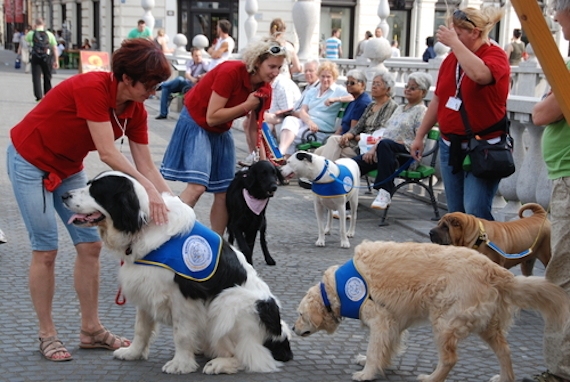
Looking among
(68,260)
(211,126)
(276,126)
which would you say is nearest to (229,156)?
(211,126)

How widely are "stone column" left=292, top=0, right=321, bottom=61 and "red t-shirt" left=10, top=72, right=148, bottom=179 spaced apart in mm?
11840

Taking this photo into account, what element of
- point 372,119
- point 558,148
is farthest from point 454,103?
point 372,119

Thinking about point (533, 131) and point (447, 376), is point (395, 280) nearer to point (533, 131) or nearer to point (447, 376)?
point (447, 376)

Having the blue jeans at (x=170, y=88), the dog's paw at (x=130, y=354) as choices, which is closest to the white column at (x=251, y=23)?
the blue jeans at (x=170, y=88)

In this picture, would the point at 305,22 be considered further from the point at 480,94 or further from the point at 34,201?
the point at 34,201

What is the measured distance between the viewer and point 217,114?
5.80 m

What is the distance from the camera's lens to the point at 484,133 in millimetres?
5418

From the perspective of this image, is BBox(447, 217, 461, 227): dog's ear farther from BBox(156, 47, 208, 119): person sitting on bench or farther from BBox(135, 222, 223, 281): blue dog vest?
BBox(156, 47, 208, 119): person sitting on bench

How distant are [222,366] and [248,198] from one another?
252cm

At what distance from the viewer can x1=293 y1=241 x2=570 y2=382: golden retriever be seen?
380 cm

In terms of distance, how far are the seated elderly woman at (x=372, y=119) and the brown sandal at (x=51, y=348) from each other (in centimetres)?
587

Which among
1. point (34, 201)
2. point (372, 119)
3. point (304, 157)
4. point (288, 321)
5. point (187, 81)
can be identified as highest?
point (187, 81)

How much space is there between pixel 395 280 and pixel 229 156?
103 inches

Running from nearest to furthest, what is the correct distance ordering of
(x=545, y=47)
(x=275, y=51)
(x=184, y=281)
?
(x=545, y=47), (x=184, y=281), (x=275, y=51)
